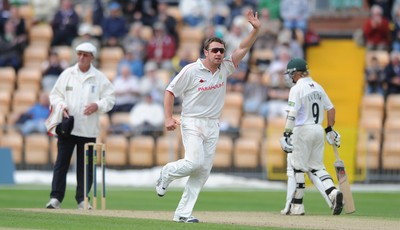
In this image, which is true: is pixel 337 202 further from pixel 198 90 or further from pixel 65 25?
pixel 65 25

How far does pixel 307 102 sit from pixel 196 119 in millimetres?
2909

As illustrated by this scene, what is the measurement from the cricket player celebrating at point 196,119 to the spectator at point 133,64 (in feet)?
50.1

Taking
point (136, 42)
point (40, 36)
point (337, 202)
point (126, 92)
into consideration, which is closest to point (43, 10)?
point (40, 36)

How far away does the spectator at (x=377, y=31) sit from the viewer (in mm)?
31500

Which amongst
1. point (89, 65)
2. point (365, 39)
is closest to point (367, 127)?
point (365, 39)

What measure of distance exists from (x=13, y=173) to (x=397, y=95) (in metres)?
9.30

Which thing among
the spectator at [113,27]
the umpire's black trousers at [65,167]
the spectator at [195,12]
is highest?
the spectator at [195,12]

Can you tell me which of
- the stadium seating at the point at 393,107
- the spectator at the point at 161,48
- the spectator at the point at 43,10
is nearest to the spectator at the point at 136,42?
the spectator at the point at 161,48

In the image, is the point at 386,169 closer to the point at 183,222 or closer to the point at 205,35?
the point at 205,35

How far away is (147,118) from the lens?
99.2 ft

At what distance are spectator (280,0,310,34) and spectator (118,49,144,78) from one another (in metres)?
3.89

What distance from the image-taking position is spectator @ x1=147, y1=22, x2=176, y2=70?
32406 millimetres

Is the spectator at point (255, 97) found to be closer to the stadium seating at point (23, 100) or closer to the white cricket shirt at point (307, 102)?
the stadium seating at point (23, 100)

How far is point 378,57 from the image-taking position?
31234mm
